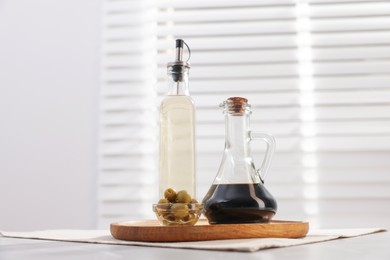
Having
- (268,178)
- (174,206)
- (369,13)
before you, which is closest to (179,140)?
(174,206)

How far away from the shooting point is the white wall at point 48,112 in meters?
1.55

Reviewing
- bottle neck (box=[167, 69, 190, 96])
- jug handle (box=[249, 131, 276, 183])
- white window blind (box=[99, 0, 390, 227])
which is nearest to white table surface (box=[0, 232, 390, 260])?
jug handle (box=[249, 131, 276, 183])

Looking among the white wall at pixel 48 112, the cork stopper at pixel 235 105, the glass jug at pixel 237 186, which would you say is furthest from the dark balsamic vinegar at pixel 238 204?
the white wall at pixel 48 112

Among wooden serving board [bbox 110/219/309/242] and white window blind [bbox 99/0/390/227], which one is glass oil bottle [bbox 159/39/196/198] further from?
white window blind [bbox 99/0/390/227]

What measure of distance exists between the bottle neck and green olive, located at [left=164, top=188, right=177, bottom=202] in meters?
0.17

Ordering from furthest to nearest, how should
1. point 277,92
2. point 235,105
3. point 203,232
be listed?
1. point 277,92
2. point 235,105
3. point 203,232

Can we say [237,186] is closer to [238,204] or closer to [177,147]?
[238,204]

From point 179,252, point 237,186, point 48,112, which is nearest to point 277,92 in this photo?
point 48,112

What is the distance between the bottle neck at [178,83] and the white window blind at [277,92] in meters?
0.62

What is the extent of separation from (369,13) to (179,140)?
914 mm

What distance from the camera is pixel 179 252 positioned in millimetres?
616

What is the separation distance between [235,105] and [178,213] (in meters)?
0.18

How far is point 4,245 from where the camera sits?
0.74 m

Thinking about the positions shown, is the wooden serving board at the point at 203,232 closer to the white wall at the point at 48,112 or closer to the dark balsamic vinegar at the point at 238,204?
the dark balsamic vinegar at the point at 238,204
